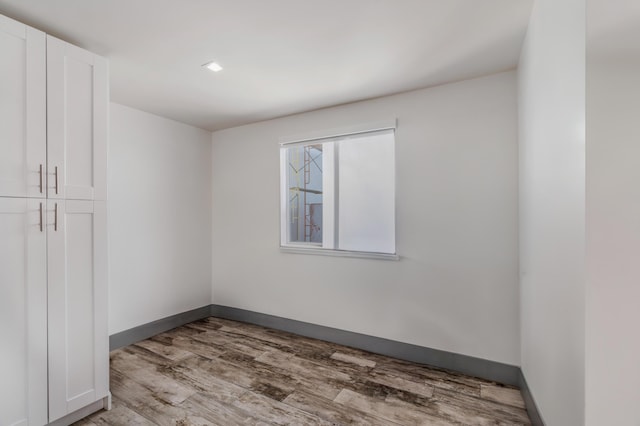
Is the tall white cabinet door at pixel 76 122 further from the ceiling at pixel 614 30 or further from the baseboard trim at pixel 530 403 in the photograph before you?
the baseboard trim at pixel 530 403

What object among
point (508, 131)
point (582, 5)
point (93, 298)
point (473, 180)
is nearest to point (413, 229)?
point (473, 180)

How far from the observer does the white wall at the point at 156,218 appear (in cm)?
300

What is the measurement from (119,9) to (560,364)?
2.81 metres

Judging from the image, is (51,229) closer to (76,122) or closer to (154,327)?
(76,122)

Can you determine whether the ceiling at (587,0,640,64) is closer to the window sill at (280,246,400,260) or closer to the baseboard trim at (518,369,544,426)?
the baseboard trim at (518,369,544,426)

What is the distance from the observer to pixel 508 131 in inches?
90.8

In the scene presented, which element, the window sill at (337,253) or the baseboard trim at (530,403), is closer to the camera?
the baseboard trim at (530,403)

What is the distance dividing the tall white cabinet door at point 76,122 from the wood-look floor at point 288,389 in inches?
58.7

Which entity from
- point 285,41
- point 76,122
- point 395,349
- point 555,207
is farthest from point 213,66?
point 395,349

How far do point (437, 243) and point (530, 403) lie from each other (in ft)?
3.97

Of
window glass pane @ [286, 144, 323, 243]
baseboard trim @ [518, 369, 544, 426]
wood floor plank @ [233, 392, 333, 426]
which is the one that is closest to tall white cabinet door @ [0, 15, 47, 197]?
wood floor plank @ [233, 392, 333, 426]

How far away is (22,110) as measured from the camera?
1652mm

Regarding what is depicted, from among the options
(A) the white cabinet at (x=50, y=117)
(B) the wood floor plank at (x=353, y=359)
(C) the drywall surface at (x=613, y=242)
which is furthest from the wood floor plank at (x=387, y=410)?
(A) the white cabinet at (x=50, y=117)

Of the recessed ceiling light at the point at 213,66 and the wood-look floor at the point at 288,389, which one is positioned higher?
the recessed ceiling light at the point at 213,66
